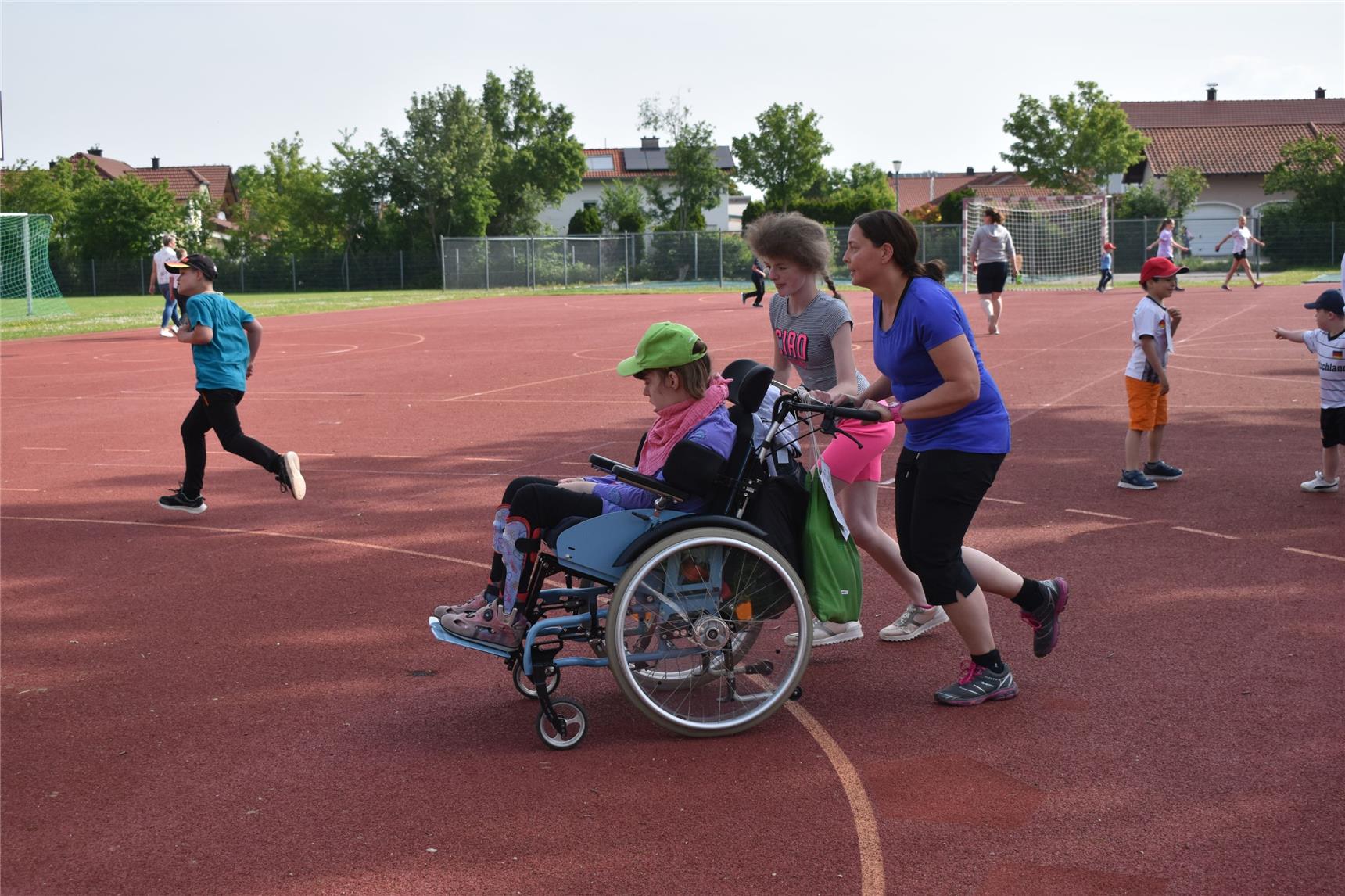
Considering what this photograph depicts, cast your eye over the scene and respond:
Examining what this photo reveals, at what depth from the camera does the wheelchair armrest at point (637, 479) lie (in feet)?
14.9

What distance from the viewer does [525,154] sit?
69.7 meters

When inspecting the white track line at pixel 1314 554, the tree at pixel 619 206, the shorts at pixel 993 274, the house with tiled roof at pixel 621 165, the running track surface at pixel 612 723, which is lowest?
the running track surface at pixel 612 723

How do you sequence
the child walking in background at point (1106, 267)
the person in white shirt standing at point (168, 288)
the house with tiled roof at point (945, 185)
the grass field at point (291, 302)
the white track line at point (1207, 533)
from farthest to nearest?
the house with tiled roof at point (945, 185) < the child walking in background at point (1106, 267) < the grass field at point (291, 302) < the person in white shirt standing at point (168, 288) < the white track line at point (1207, 533)

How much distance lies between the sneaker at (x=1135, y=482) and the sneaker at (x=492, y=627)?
5.33 metres

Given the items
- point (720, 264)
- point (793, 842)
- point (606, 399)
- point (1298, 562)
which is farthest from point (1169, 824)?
point (720, 264)

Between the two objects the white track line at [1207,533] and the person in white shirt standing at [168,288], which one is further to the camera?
the person in white shirt standing at [168,288]

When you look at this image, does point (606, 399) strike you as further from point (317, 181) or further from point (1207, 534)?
point (317, 181)

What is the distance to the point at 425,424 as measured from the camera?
12.5m

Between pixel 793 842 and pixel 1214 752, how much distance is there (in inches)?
60.6

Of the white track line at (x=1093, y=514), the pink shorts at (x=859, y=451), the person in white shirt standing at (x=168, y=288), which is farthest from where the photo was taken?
the person in white shirt standing at (x=168, y=288)

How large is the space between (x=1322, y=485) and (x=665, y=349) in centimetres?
566

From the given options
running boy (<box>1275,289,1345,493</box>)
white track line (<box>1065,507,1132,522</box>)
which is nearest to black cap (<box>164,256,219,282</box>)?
white track line (<box>1065,507,1132,522</box>)

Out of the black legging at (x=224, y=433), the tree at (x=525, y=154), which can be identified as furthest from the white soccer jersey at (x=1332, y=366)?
the tree at (x=525, y=154)

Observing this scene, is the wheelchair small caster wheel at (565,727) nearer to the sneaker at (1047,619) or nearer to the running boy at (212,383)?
the sneaker at (1047,619)
